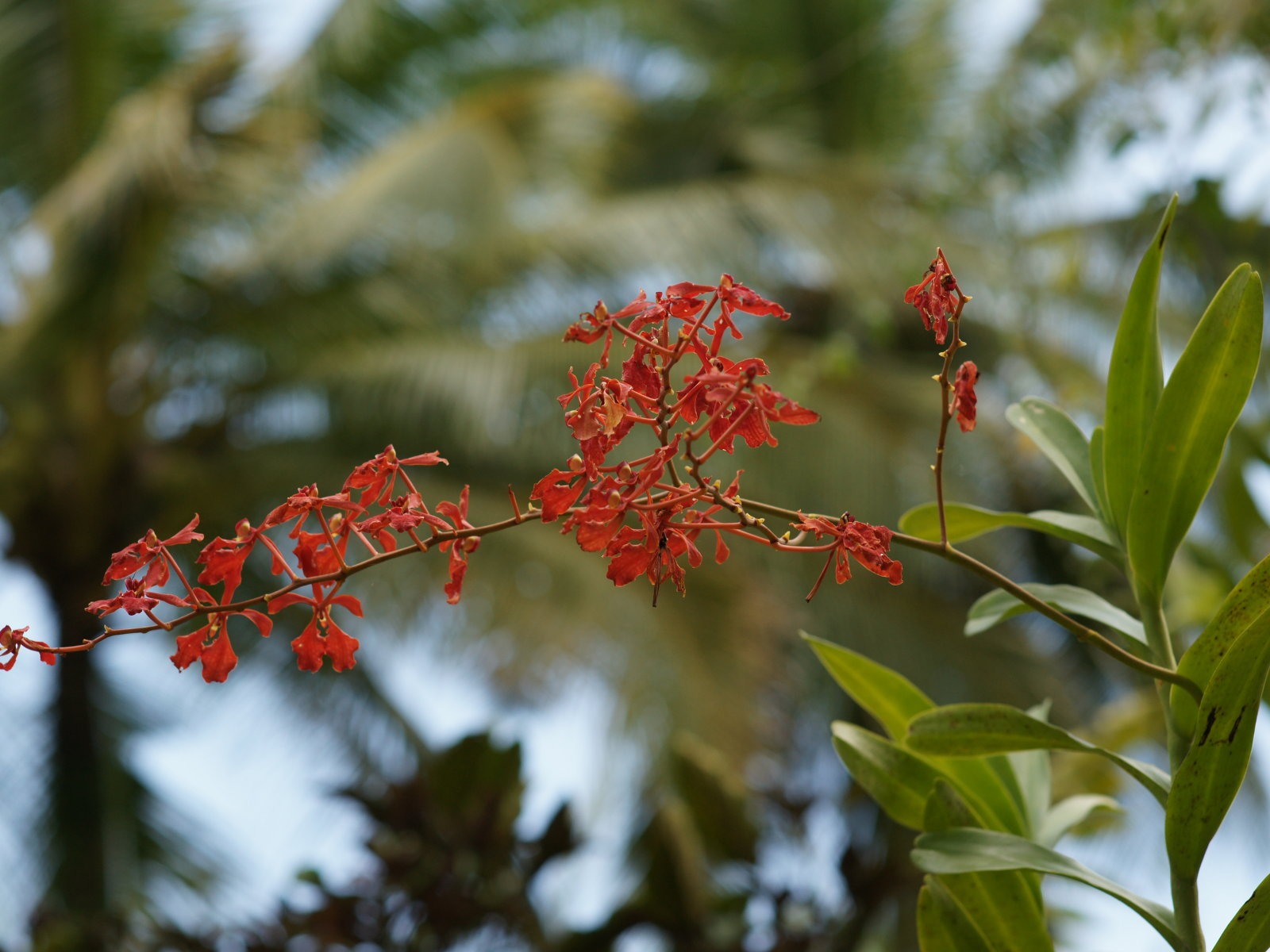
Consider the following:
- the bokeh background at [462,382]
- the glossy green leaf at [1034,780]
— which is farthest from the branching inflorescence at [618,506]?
the bokeh background at [462,382]

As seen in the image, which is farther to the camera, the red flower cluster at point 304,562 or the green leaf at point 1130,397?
the green leaf at point 1130,397

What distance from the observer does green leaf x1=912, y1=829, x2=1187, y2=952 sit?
85cm

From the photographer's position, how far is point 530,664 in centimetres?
420

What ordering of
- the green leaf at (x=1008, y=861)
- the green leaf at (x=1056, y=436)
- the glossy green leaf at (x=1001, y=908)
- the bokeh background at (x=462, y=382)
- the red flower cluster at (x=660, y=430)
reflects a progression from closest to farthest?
the red flower cluster at (x=660, y=430)
the green leaf at (x=1008, y=861)
the glossy green leaf at (x=1001, y=908)
the green leaf at (x=1056, y=436)
the bokeh background at (x=462, y=382)

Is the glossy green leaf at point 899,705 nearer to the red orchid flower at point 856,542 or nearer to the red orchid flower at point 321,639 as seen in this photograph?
the red orchid flower at point 856,542

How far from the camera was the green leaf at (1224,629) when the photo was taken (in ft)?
2.75

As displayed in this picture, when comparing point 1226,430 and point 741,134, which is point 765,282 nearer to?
point 741,134

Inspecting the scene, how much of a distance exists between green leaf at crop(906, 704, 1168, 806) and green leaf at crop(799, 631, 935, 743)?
0.61 feet

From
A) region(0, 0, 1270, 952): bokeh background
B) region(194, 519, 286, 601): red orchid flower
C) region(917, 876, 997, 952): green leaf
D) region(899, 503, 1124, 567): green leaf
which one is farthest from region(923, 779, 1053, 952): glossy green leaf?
region(0, 0, 1270, 952): bokeh background

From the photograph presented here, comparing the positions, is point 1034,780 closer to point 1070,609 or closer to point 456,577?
point 1070,609

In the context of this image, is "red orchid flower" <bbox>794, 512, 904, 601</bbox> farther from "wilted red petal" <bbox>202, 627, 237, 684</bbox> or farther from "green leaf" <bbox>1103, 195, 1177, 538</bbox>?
"wilted red petal" <bbox>202, 627, 237, 684</bbox>

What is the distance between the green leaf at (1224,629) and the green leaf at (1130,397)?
0.41 feet

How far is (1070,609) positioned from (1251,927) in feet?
0.89

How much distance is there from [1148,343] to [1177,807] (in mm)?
349
